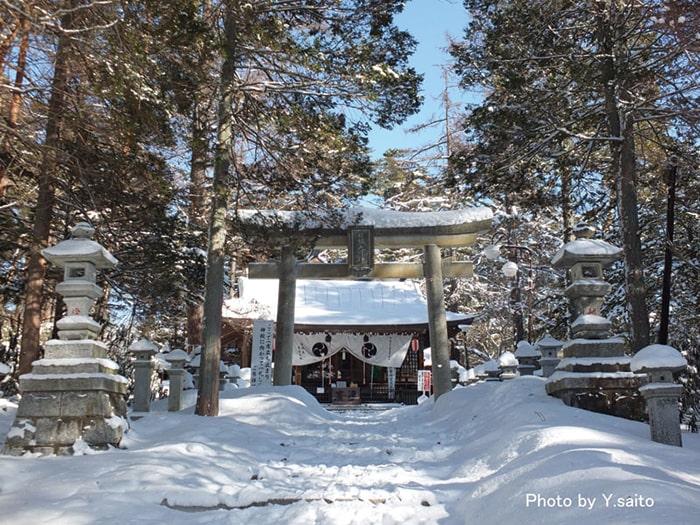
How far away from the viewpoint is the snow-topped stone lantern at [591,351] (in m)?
7.43

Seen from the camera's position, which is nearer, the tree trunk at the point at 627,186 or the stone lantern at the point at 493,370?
the tree trunk at the point at 627,186

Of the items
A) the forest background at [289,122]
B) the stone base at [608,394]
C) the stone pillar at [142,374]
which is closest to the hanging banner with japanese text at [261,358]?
the forest background at [289,122]

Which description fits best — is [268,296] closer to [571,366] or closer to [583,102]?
[583,102]

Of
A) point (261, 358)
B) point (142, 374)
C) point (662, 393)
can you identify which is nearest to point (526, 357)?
point (261, 358)

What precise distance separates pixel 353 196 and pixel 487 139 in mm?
2896

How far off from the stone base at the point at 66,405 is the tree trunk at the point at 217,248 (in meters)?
2.21

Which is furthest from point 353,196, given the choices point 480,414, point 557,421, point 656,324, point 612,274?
point 656,324

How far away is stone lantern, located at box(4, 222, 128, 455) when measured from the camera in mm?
6617

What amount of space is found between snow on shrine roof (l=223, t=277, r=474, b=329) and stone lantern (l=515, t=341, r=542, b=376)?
7.63 meters

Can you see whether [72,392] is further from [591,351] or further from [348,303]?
[348,303]

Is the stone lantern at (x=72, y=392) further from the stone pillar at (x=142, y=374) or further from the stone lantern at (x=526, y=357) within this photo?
the stone lantern at (x=526, y=357)

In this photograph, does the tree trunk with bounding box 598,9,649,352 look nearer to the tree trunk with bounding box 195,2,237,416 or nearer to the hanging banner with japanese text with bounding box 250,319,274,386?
the tree trunk with bounding box 195,2,237,416

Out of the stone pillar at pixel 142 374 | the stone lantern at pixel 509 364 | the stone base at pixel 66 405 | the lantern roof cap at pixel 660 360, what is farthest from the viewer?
the stone lantern at pixel 509 364

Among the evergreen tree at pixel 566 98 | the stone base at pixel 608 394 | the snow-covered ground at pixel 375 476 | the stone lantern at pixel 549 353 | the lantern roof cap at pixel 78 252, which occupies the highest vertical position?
the evergreen tree at pixel 566 98
